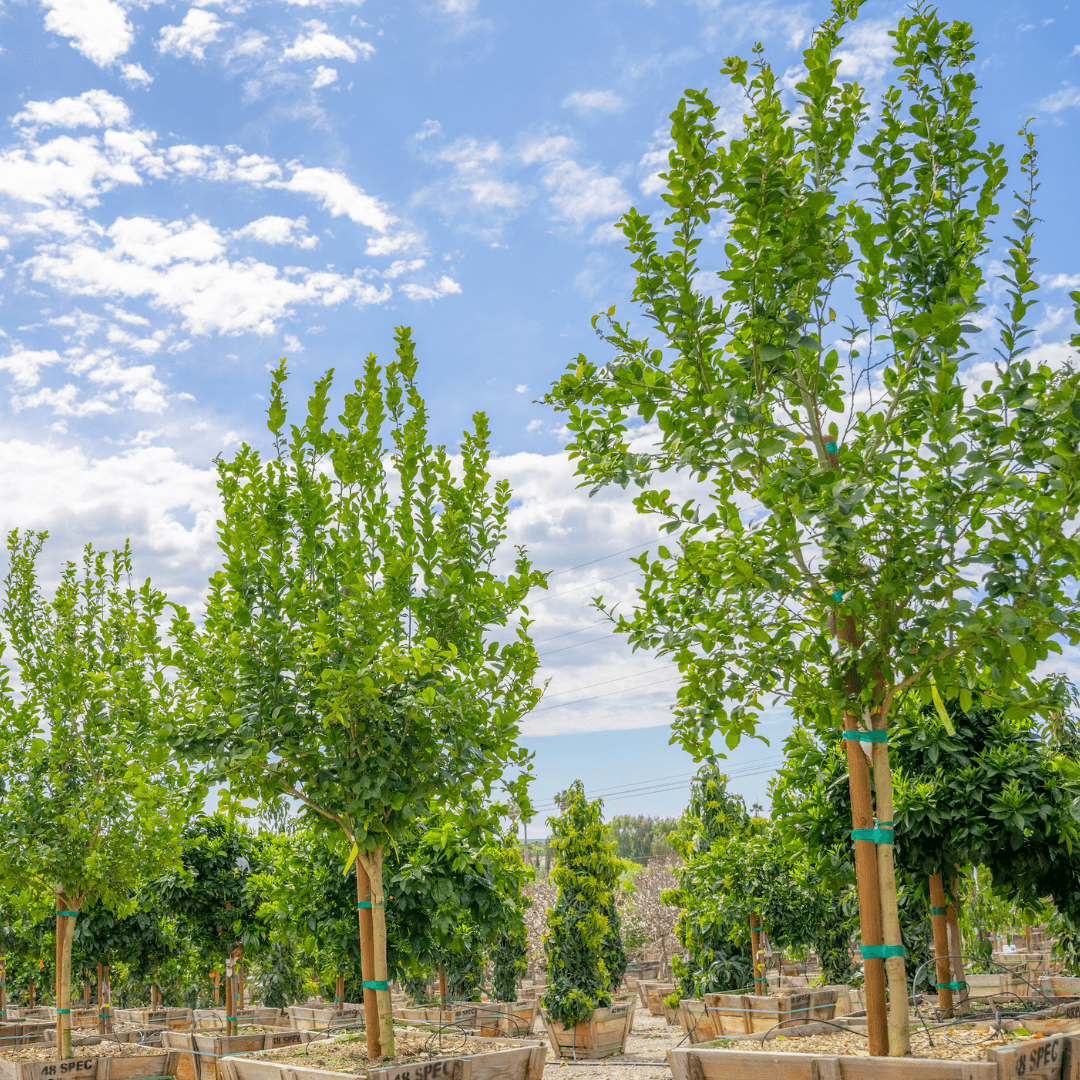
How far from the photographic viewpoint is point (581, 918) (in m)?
17.0

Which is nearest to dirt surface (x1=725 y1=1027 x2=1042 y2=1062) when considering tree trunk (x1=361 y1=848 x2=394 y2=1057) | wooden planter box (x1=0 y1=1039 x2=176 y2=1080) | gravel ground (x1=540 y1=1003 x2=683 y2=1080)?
tree trunk (x1=361 y1=848 x2=394 y2=1057)

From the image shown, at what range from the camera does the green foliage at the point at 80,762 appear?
10508mm

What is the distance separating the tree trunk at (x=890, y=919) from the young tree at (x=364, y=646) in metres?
2.63

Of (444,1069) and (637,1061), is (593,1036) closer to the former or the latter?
(637,1061)

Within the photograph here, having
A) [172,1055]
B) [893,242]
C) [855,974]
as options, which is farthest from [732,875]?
[893,242]

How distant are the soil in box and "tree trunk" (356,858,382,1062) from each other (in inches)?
4.7

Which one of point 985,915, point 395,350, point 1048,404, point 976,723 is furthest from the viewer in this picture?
point 985,915

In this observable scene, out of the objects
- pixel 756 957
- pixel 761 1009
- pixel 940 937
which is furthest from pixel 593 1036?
pixel 940 937

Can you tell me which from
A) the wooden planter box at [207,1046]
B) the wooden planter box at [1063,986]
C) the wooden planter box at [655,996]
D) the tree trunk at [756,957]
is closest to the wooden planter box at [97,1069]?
the wooden planter box at [207,1046]

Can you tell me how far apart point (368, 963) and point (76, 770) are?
609 cm

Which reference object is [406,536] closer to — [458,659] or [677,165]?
[458,659]

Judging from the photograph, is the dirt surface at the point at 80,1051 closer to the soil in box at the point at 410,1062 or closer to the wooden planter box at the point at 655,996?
the soil in box at the point at 410,1062

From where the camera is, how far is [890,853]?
446cm

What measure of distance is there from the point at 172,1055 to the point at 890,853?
7513 millimetres
